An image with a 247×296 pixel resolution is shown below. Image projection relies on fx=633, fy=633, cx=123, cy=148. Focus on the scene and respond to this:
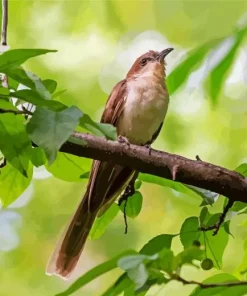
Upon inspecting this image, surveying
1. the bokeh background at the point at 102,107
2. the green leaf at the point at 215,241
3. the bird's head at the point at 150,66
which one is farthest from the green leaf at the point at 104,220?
the bokeh background at the point at 102,107

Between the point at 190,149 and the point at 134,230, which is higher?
the point at 190,149

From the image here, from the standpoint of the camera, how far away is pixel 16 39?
1.99 m

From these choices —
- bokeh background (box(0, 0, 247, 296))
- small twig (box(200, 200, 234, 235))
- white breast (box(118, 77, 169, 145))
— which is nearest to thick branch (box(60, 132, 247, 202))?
small twig (box(200, 200, 234, 235))

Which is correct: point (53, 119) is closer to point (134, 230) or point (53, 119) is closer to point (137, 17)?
point (134, 230)

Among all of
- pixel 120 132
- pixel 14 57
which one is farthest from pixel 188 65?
pixel 120 132

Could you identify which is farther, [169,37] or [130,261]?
[169,37]

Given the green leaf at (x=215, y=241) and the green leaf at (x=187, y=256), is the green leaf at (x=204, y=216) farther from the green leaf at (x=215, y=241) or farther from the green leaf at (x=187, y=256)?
the green leaf at (x=187, y=256)

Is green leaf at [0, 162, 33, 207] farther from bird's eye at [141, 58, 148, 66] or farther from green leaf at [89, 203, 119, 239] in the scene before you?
bird's eye at [141, 58, 148, 66]

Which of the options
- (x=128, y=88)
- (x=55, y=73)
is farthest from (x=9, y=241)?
(x=128, y=88)

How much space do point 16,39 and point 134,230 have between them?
0.71 m

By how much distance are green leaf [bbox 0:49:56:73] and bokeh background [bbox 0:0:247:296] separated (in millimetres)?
1251

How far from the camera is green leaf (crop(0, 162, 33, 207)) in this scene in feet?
1.94

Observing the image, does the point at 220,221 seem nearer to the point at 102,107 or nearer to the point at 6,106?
the point at 6,106

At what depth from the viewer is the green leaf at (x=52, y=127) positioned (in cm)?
36
